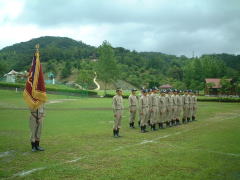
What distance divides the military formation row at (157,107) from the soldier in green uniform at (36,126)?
371 cm

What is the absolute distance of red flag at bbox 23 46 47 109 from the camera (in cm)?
937

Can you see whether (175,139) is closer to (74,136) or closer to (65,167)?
(74,136)

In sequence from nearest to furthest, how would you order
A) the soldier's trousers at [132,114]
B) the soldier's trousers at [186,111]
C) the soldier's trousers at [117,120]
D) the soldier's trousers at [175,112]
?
1. the soldier's trousers at [117,120]
2. the soldier's trousers at [132,114]
3. the soldier's trousers at [175,112]
4. the soldier's trousers at [186,111]

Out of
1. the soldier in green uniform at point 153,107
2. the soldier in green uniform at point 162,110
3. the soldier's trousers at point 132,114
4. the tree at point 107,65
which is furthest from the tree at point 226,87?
the soldier's trousers at point 132,114

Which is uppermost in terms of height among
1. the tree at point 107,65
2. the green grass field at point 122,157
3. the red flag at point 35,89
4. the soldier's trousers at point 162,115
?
the tree at point 107,65

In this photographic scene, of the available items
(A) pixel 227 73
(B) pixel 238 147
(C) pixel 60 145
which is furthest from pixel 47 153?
(A) pixel 227 73

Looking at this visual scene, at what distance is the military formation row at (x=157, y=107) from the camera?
1368 centimetres

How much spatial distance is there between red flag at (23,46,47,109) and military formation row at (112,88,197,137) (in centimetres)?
377

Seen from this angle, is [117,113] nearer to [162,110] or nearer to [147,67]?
[162,110]

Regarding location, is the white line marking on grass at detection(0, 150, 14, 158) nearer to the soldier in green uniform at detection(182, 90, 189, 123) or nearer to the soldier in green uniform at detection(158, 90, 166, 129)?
the soldier in green uniform at detection(158, 90, 166, 129)

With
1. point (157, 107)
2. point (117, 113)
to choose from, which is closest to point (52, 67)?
point (157, 107)

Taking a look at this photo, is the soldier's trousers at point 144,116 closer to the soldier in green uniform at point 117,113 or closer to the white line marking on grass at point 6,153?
the soldier in green uniform at point 117,113

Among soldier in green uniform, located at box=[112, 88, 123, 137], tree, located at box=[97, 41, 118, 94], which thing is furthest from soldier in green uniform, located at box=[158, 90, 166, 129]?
tree, located at box=[97, 41, 118, 94]

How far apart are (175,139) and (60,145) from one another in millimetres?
4683
